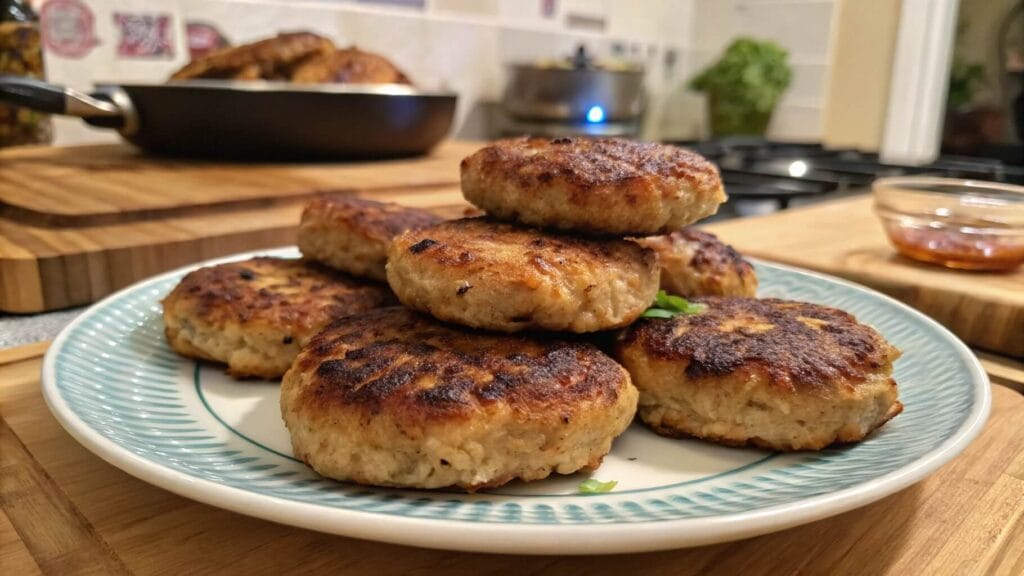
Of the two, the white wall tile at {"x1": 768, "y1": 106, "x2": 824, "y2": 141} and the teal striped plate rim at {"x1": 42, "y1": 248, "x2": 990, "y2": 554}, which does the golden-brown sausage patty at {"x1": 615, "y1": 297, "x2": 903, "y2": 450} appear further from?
the white wall tile at {"x1": 768, "y1": 106, "x2": 824, "y2": 141}

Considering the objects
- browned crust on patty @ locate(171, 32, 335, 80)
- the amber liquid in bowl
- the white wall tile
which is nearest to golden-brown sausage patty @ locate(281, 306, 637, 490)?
the amber liquid in bowl

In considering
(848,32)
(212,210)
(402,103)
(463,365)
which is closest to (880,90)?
(848,32)

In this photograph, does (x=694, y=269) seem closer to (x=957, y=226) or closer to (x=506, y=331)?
(x=506, y=331)

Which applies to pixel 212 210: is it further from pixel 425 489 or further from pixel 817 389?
pixel 817 389

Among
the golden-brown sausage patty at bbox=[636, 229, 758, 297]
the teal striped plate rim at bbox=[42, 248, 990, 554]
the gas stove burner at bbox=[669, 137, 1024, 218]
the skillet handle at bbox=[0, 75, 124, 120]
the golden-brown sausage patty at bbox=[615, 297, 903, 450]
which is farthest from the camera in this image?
the gas stove burner at bbox=[669, 137, 1024, 218]

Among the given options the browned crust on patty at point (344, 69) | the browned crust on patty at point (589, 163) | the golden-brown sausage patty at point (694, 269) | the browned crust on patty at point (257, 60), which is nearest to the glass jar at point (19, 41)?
the browned crust on patty at point (257, 60)
